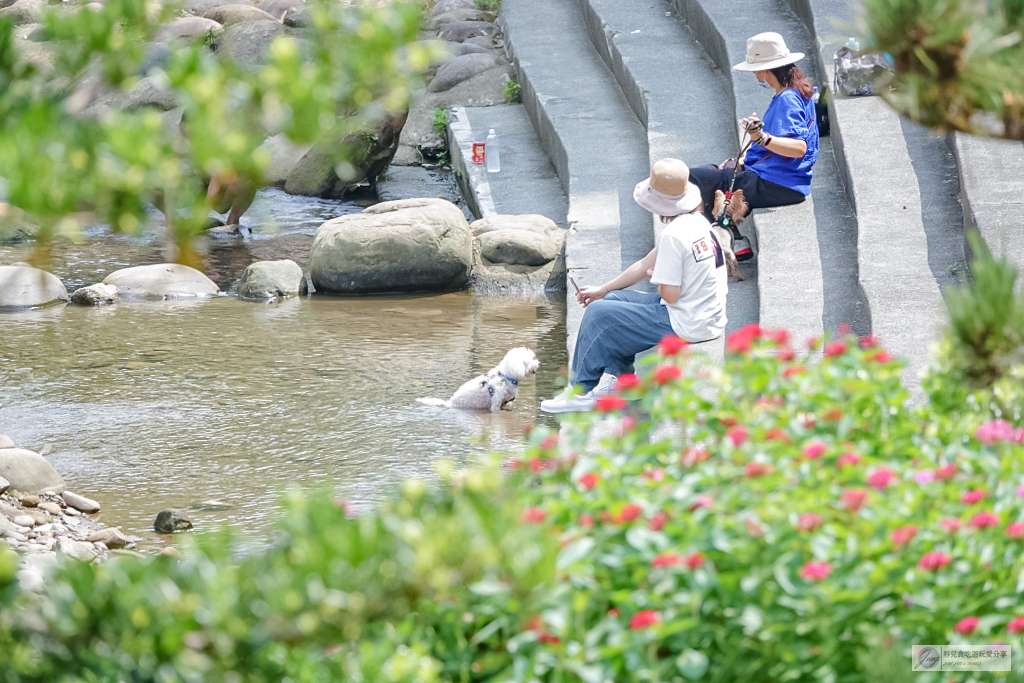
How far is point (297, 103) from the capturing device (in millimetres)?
1604

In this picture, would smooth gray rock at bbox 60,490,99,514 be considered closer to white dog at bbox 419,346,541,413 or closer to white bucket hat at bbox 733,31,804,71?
white dog at bbox 419,346,541,413

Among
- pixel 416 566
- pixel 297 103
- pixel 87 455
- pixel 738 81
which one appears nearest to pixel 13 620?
pixel 416 566

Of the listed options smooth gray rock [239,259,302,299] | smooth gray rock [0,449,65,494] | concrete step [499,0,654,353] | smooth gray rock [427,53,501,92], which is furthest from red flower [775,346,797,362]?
smooth gray rock [427,53,501,92]

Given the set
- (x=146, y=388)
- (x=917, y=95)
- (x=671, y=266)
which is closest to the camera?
(x=917, y=95)

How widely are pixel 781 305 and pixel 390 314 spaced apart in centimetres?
336

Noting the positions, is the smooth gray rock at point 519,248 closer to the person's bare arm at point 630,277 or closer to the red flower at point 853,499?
the person's bare arm at point 630,277

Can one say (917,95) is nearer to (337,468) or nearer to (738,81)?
(337,468)

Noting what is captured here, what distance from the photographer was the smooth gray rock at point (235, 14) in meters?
16.5

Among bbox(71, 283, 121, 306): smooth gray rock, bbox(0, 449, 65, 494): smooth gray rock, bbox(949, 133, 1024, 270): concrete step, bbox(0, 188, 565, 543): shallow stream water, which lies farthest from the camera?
bbox(71, 283, 121, 306): smooth gray rock

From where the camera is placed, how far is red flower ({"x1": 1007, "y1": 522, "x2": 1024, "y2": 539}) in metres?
2.15

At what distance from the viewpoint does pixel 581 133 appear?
10805 millimetres

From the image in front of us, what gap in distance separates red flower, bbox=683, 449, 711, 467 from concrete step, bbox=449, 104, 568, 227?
7.70 metres

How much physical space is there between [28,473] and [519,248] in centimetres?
458

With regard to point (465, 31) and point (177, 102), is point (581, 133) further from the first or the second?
point (177, 102)
